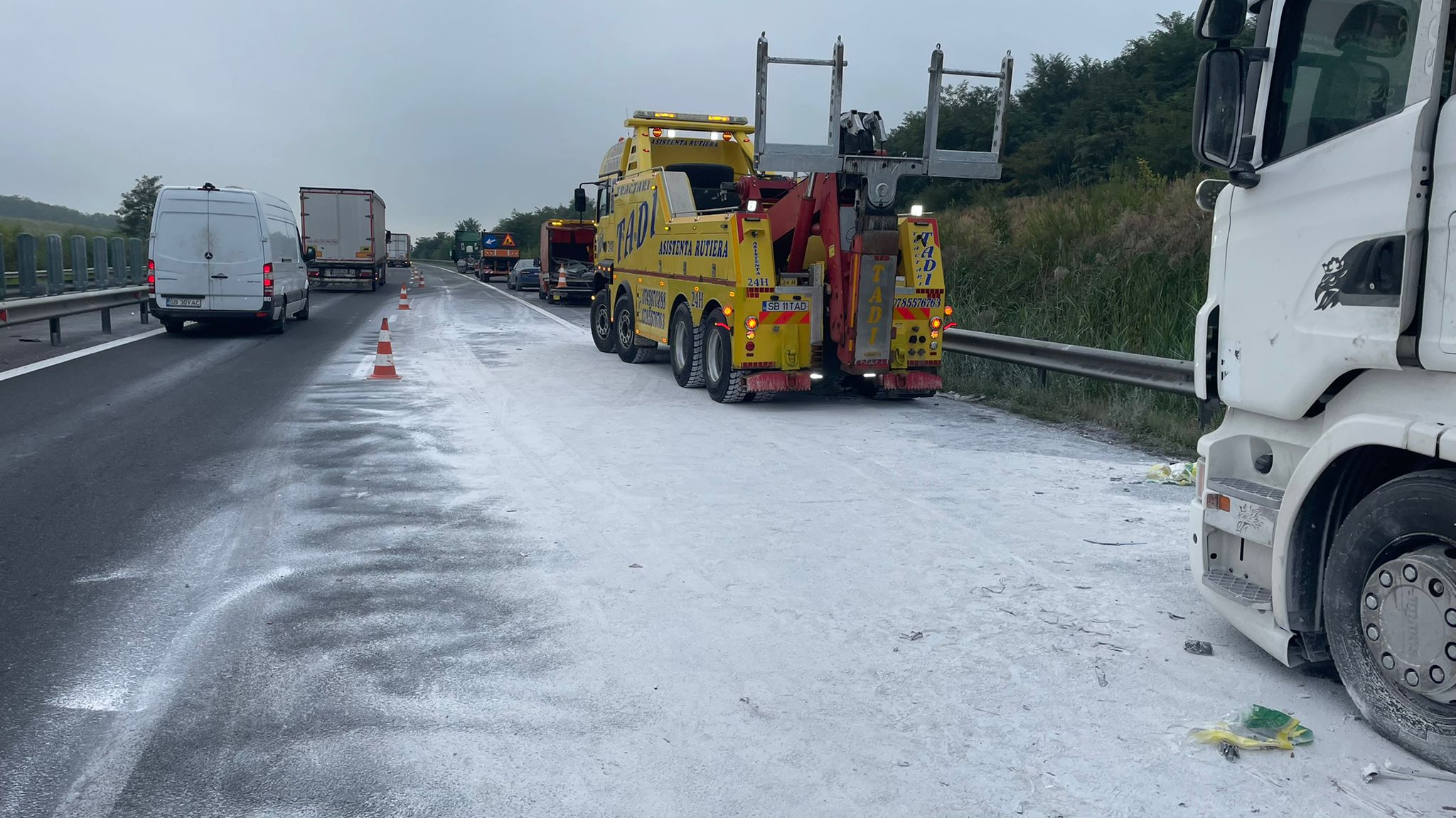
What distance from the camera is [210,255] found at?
18.2 metres

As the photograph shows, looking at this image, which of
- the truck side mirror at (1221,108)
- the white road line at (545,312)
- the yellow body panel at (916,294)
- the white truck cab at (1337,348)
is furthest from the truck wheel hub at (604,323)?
the truck side mirror at (1221,108)

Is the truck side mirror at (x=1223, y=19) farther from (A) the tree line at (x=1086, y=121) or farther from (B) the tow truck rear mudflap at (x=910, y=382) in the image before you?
(A) the tree line at (x=1086, y=121)

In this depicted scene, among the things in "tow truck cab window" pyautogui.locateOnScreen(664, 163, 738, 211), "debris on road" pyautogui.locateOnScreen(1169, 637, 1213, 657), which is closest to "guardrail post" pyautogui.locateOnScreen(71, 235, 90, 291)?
"tow truck cab window" pyautogui.locateOnScreen(664, 163, 738, 211)

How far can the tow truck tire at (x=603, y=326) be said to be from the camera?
1700cm

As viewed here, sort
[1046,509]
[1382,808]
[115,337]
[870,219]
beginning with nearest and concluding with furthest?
1. [1382,808]
2. [1046,509]
3. [870,219]
4. [115,337]

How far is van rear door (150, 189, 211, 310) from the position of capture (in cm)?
1805

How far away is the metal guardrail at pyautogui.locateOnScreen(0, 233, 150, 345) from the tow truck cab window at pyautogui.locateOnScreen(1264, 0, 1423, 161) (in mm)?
15452

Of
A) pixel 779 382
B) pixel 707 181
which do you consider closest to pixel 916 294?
pixel 779 382

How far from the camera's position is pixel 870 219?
1109cm

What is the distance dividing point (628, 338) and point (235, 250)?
285 inches

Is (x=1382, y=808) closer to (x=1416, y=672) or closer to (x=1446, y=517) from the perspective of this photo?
(x=1416, y=672)

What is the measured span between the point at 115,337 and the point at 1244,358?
18.5m

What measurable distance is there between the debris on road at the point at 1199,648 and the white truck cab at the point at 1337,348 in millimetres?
217

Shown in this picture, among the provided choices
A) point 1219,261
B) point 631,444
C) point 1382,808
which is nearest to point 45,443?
point 631,444
